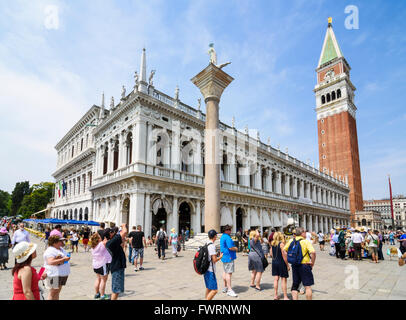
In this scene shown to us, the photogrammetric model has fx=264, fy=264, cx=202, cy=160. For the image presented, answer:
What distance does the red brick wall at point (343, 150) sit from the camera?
63.0 metres

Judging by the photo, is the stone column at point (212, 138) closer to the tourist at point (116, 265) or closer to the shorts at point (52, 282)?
the tourist at point (116, 265)

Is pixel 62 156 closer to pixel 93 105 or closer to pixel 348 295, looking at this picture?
pixel 93 105

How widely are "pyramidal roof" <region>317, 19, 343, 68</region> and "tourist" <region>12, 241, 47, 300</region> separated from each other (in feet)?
264

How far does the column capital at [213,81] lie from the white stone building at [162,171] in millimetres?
9239

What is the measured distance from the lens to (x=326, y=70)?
71688mm

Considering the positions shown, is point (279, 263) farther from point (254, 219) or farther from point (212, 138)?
point (254, 219)

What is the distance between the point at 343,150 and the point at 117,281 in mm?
68174

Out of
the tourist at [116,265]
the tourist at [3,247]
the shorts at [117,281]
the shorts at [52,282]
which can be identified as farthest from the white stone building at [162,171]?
the shorts at [52,282]

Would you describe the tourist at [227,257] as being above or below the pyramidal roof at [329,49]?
below

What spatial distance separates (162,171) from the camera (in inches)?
898

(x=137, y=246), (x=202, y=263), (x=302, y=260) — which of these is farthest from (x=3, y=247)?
(x=302, y=260)

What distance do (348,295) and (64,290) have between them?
7.25 m

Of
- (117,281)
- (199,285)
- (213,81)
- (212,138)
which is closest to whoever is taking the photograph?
(117,281)
